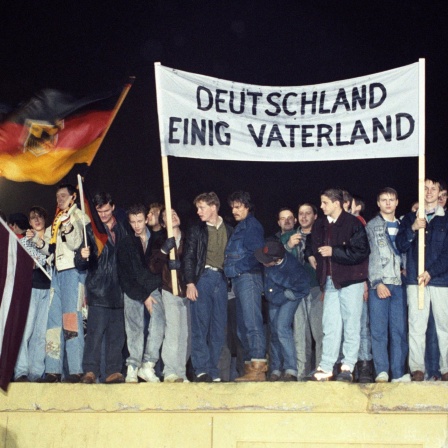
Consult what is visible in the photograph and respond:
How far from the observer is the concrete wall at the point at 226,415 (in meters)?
9.09

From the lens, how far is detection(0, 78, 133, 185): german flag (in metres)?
9.91

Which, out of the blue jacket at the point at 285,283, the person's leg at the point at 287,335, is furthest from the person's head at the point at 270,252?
the person's leg at the point at 287,335

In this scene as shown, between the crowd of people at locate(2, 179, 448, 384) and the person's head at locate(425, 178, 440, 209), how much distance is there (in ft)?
0.05

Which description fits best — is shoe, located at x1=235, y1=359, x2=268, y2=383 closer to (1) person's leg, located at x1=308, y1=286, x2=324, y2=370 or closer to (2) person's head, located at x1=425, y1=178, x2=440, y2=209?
(1) person's leg, located at x1=308, y1=286, x2=324, y2=370

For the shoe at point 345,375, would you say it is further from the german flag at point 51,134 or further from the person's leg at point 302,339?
the german flag at point 51,134

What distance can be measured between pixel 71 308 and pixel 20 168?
1482mm

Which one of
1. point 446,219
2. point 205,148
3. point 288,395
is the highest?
point 205,148

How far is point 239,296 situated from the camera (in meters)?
10.1

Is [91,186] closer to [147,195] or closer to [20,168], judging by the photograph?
[147,195]

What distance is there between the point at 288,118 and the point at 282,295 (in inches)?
71.2

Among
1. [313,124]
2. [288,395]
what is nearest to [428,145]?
[313,124]

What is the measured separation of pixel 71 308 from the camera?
10.2 meters

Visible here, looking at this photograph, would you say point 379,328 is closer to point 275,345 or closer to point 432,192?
point 275,345

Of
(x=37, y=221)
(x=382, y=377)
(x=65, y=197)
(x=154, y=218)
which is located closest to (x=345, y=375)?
→ (x=382, y=377)
